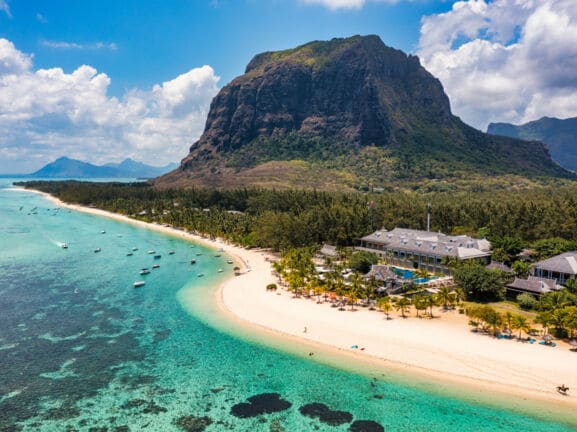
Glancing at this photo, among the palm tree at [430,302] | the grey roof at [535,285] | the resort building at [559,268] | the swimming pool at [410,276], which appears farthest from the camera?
the swimming pool at [410,276]

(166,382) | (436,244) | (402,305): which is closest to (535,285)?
(402,305)

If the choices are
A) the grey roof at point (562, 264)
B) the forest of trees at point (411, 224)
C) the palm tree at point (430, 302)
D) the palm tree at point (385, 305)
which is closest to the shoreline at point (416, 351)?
the palm tree at point (385, 305)

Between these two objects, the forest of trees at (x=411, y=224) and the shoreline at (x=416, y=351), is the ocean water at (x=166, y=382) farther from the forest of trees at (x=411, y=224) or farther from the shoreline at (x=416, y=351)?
the forest of trees at (x=411, y=224)

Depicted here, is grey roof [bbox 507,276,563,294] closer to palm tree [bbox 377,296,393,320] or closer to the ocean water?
palm tree [bbox 377,296,393,320]

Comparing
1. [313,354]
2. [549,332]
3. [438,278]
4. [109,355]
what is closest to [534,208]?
[438,278]

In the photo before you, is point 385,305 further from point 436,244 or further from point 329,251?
point 329,251

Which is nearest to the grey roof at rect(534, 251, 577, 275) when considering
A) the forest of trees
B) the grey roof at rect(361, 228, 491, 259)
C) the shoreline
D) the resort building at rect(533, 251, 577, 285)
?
the resort building at rect(533, 251, 577, 285)
